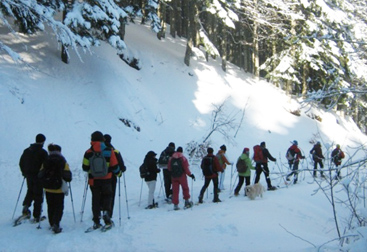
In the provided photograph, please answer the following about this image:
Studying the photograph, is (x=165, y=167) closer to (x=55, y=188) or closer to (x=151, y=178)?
(x=151, y=178)

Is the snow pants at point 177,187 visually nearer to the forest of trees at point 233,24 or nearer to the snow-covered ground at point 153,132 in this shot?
the snow-covered ground at point 153,132

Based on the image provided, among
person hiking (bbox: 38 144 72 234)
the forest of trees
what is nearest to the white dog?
the forest of trees

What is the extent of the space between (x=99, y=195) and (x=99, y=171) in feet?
1.78

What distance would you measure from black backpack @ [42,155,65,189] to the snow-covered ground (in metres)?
0.92

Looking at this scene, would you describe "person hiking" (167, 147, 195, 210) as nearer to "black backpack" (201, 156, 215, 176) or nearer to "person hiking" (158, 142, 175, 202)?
"black backpack" (201, 156, 215, 176)

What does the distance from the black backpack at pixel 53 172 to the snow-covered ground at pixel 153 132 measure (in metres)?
0.92

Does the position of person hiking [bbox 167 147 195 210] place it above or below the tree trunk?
below

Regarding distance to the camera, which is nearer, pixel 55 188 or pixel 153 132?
pixel 55 188

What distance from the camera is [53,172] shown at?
6117 mm

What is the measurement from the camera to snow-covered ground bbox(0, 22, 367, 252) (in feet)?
19.6

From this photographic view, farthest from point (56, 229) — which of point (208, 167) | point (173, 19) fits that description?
point (173, 19)

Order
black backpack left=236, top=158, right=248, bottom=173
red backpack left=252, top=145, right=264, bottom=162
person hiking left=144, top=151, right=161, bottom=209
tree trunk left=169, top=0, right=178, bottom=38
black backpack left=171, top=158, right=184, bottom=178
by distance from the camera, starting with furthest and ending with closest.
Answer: tree trunk left=169, top=0, right=178, bottom=38, red backpack left=252, top=145, right=264, bottom=162, black backpack left=236, top=158, right=248, bottom=173, person hiking left=144, top=151, right=161, bottom=209, black backpack left=171, top=158, right=184, bottom=178

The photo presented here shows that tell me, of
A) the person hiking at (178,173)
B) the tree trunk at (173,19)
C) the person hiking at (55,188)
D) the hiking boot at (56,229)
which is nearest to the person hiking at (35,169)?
the person hiking at (55,188)

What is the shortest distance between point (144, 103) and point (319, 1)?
42.3 ft
